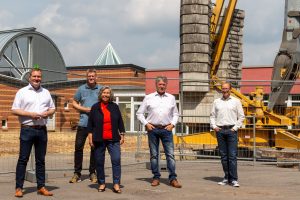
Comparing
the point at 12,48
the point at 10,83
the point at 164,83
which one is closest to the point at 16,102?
the point at 164,83

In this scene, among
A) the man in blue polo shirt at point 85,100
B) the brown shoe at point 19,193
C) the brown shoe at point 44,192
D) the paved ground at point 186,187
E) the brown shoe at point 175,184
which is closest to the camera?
the brown shoe at point 19,193

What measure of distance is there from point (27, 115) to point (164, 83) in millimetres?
2399

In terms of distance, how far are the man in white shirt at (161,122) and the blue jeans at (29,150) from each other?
5.97 ft

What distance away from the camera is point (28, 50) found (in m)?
39.2

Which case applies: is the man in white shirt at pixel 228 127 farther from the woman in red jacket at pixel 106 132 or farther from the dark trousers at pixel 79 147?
the dark trousers at pixel 79 147

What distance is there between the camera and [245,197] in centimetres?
695

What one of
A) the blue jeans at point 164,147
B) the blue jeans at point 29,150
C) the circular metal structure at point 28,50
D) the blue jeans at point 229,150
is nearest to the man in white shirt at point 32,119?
the blue jeans at point 29,150

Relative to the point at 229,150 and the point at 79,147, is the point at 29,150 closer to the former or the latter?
the point at 79,147

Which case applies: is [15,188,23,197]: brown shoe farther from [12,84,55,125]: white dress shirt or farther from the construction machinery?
the construction machinery

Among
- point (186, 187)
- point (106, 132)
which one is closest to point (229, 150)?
point (186, 187)

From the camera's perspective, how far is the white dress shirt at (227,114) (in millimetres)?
7980

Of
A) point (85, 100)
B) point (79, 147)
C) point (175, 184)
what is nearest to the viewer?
point (175, 184)

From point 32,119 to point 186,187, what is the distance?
2802 millimetres

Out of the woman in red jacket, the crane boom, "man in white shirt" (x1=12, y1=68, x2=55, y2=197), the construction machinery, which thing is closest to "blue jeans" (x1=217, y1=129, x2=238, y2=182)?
the woman in red jacket
